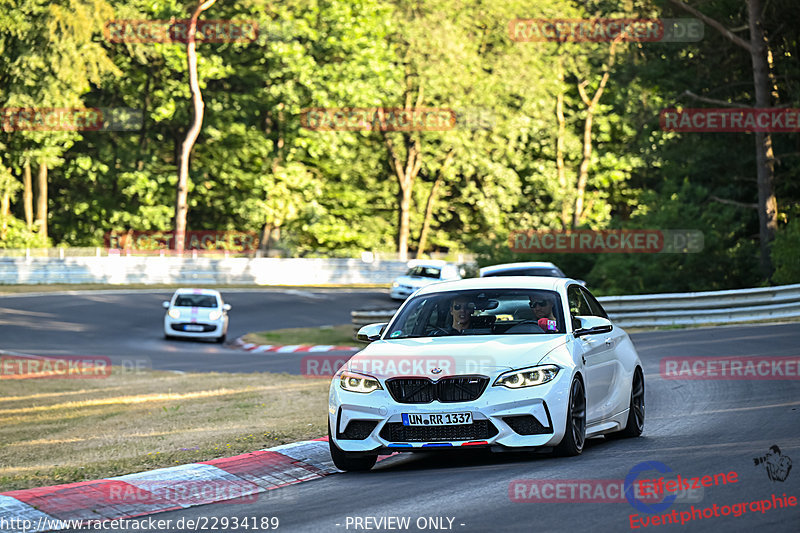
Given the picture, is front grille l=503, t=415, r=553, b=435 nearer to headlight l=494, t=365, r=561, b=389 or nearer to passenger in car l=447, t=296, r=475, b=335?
headlight l=494, t=365, r=561, b=389

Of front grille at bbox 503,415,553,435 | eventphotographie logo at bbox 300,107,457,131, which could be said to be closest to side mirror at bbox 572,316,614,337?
front grille at bbox 503,415,553,435

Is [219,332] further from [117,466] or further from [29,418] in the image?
[117,466]

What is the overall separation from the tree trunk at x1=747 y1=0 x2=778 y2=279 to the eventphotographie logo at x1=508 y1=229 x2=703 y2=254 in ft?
7.71

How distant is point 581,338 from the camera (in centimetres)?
990

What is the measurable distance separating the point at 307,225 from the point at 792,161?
106 ft

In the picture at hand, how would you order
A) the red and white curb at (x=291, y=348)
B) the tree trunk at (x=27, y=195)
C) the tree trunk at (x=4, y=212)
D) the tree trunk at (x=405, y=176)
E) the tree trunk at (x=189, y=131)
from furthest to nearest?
the tree trunk at (x=405, y=176)
the tree trunk at (x=27, y=195)
the tree trunk at (x=189, y=131)
the tree trunk at (x=4, y=212)
the red and white curb at (x=291, y=348)

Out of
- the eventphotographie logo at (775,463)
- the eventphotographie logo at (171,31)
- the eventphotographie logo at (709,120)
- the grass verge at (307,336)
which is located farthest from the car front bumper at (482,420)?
the eventphotographie logo at (171,31)

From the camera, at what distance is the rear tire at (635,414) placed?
416 inches

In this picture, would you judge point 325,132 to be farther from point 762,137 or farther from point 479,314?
point 479,314

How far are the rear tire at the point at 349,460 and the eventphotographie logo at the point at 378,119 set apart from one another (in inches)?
1941

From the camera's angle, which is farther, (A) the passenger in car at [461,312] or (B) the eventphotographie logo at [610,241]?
(B) the eventphotographie logo at [610,241]

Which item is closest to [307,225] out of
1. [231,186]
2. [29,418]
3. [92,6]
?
[231,186]

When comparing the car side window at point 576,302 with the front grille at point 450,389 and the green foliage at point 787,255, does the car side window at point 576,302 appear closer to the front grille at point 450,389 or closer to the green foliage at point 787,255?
the front grille at point 450,389

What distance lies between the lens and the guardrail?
2516cm
